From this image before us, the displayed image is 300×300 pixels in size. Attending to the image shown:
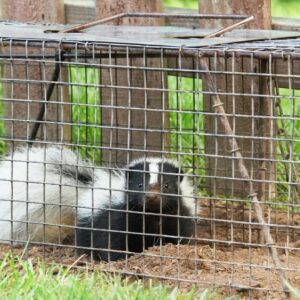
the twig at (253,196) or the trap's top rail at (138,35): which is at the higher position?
the trap's top rail at (138,35)

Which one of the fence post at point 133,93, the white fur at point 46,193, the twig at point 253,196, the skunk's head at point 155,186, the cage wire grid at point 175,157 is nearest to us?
the twig at point 253,196

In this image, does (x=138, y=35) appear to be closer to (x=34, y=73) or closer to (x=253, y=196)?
(x=253, y=196)

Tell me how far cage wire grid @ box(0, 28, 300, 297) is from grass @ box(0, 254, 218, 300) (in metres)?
0.24

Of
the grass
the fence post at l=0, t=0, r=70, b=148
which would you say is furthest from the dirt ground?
the fence post at l=0, t=0, r=70, b=148

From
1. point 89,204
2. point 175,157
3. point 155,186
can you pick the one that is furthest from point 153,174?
point 175,157

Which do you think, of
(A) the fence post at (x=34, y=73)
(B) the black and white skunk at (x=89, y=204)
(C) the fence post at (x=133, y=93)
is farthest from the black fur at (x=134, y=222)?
(A) the fence post at (x=34, y=73)

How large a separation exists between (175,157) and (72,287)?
9.42 feet

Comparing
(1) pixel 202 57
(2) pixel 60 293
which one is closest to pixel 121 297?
(2) pixel 60 293

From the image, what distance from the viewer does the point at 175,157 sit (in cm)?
750

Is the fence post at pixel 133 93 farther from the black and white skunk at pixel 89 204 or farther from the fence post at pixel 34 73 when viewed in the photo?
the black and white skunk at pixel 89 204

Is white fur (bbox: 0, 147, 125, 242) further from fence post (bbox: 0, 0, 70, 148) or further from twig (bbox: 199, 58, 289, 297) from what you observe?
twig (bbox: 199, 58, 289, 297)

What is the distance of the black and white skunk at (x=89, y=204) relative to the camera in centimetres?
614

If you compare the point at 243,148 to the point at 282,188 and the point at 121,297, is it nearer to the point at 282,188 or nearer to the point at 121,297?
the point at 282,188

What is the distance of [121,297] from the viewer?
4.71 meters
